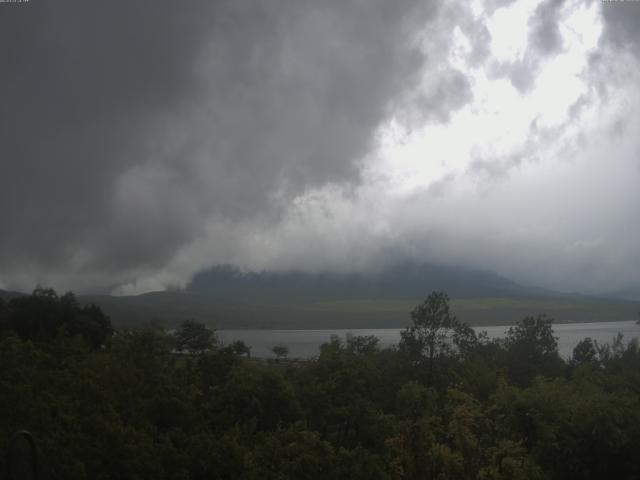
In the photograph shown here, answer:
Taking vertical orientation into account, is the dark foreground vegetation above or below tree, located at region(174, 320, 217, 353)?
below

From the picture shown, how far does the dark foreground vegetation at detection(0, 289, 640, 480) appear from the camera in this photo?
2008 cm

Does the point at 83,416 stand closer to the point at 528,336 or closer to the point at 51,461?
the point at 51,461

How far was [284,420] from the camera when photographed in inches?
1193

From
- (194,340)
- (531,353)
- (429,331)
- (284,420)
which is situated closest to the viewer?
(284,420)

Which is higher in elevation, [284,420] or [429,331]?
[429,331]

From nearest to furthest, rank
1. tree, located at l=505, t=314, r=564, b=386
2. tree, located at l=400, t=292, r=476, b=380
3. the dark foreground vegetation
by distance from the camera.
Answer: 1. the dark foreground vegetation
2. tree, located at l=400, t=292, r=476, b=380
3. tree, located at l=505, t=314, r=564, b=386

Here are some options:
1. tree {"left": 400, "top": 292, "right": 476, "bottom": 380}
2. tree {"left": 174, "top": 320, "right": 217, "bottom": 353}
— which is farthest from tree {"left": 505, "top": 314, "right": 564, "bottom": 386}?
tree {"left": 174, "top": 320, "right": 217, "bottom": 353}

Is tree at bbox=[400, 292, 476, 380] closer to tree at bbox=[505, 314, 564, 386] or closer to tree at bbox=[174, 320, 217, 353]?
tree at bbox=[505, 314, 564, 386]

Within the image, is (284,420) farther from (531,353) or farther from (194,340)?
(531,353)

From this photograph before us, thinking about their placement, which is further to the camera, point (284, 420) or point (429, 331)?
point (429, 331)

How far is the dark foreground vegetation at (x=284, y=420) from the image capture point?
20.1 m

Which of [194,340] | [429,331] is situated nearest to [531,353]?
[429,331]

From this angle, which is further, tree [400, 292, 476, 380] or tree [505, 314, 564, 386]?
tree [505, 314, 564, 386]

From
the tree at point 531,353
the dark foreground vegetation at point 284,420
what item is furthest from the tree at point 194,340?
the tree at point 531,353
